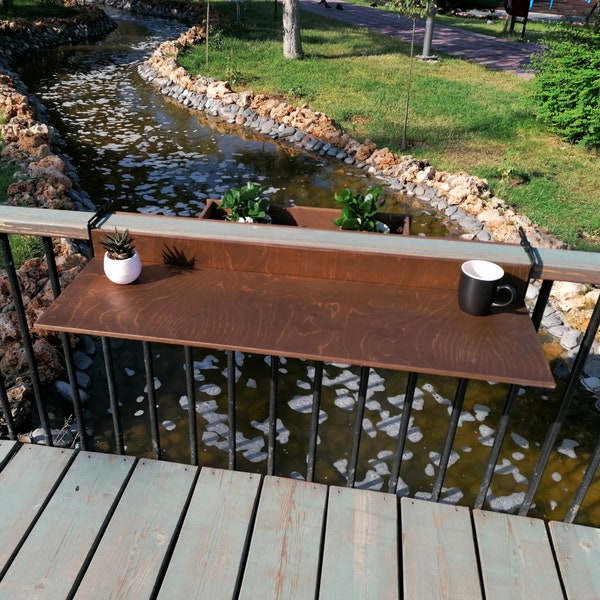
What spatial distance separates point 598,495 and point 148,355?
297cm

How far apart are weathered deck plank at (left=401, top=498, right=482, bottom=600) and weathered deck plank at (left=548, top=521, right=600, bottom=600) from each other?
282 mm

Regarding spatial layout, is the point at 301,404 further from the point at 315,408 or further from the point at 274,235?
the point at 274,235

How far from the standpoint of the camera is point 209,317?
1.75 metres

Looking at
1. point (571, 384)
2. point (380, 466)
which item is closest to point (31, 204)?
point (380, 466)

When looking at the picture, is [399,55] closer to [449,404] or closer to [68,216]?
[449,404]

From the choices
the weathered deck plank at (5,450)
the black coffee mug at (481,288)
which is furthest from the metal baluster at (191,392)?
the black coffee mug at (481,288)

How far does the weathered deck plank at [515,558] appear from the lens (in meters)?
1.79

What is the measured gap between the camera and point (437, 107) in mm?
9633

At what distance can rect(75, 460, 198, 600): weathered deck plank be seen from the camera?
175 cm

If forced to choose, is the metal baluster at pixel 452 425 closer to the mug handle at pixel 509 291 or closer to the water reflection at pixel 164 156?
the mug handle at pixel 509 291

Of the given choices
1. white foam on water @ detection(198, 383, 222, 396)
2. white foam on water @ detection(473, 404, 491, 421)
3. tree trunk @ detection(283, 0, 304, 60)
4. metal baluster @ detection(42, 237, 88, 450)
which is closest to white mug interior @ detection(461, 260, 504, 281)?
metal baluster @ detection(42, 237, 88, 450)

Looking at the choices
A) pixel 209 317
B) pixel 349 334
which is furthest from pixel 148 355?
pixel 349 334

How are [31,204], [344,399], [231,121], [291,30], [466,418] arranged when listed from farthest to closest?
[291,30]
[231,121]
[31,204]
[344,399]
[466,418]

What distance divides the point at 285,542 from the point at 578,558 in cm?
96
